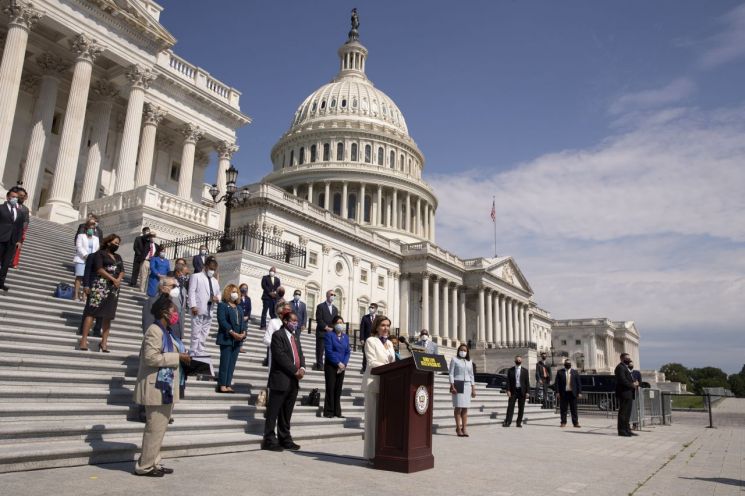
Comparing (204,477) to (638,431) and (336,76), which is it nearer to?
(638,431)

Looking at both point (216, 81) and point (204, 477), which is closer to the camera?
point (204, 477)

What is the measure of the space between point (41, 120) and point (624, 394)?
98.7ft

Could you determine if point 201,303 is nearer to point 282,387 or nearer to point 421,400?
point 282,387

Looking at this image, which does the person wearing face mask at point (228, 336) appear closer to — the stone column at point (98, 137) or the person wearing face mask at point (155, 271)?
the person wearing face mask at point (155, 271)

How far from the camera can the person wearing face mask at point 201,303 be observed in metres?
11.9

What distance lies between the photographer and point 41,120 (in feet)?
97.2

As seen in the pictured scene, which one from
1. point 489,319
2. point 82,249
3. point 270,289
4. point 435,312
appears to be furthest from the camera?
point 489,319

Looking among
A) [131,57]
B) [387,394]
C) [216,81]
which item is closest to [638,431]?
[387,394]

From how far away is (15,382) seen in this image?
8703 mm

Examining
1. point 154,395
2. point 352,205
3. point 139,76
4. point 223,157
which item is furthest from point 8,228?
point 352,205

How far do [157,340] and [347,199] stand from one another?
251 ft

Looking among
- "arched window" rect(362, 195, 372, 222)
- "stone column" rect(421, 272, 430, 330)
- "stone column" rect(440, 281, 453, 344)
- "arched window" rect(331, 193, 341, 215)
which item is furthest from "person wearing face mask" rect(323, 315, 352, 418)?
"arched window" rect(331, 193, 341, 215)

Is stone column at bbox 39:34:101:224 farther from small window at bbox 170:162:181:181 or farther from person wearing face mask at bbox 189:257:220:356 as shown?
person wearing face mask at bbox 189:257:220:356

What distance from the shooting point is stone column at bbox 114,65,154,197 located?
3064 centimetres
